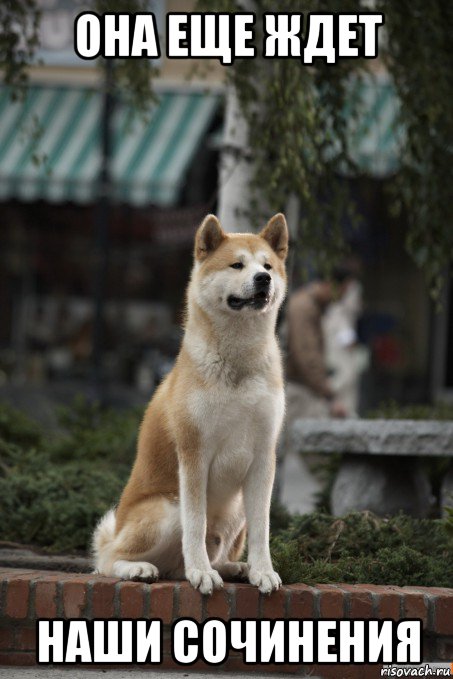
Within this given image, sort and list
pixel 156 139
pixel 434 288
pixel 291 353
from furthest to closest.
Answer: pixel 156 139 < pixel 291 353 < pixel 434 288

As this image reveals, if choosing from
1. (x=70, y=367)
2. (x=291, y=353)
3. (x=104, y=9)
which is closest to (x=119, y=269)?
(x=70, y=367)

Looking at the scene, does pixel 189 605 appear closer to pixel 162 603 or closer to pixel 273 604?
pixel 162 603

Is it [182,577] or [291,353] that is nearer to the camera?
[182,577]

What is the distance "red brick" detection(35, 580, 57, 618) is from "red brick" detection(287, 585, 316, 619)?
0.92 meters

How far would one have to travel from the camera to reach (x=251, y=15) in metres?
6.08

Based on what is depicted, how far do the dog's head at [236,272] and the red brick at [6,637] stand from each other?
1490 mm

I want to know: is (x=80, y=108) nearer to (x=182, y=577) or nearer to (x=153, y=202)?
(x=153, y=202)

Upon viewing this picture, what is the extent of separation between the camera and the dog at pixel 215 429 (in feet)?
13.5

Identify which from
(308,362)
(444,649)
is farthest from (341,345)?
(444,649)

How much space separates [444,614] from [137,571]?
1212 millimetres

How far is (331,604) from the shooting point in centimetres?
425

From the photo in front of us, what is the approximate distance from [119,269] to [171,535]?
11016 millimetres

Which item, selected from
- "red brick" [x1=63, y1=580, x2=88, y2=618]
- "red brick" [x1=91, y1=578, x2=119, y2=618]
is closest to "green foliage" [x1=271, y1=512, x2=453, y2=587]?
"red brick" [x1=91, y1=578, x2=119, y2=618]

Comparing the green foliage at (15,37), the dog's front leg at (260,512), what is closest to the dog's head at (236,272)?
the dog's front leg at (260,512)
